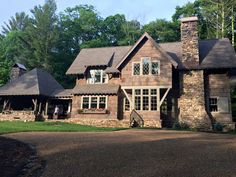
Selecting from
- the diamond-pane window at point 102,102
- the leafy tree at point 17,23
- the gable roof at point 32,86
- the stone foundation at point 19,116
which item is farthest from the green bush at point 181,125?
the leafy tree at point 17,23

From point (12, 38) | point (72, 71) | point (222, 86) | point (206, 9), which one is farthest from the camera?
point (12, 38)

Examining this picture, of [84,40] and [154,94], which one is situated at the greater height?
[84,40]

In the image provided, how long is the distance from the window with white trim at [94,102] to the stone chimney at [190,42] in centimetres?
854

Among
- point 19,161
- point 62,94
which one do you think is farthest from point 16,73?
point 19,161

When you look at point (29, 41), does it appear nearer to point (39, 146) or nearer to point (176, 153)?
point (39, 146)

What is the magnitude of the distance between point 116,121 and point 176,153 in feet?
51.7

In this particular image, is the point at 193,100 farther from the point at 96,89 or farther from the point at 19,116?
the point at 19,116

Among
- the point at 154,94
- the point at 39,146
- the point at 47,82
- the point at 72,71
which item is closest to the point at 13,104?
the point at 47,82

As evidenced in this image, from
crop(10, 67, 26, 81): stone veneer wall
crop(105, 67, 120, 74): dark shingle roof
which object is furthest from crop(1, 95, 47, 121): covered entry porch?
crop(105, 67, 120, 74): dark shingle roof

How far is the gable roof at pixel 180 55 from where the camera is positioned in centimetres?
2431

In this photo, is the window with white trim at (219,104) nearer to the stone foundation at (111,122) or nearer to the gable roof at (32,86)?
the stone foundation at (111,122)

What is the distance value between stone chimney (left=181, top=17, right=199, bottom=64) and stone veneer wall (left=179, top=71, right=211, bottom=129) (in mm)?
1352

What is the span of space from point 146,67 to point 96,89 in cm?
544

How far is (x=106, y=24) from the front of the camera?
54.3 meters
